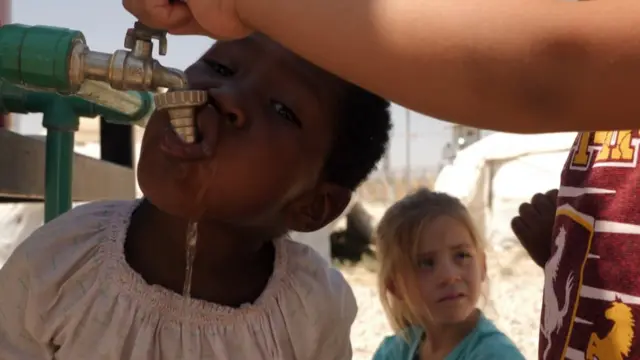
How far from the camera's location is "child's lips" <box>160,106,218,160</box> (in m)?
0.68

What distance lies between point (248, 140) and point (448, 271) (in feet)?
1.95

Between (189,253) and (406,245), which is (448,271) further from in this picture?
(189,253)

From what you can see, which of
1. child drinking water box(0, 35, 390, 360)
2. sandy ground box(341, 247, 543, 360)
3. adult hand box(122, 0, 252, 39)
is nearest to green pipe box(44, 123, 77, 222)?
child drinking water box(0, 35, 390, 360)

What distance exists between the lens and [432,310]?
1220 mm

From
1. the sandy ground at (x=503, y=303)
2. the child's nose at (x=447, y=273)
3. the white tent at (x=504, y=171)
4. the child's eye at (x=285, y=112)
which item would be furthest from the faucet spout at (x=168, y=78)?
the white tent at (x=504, y=171)

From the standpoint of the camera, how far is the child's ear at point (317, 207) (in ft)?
2.79

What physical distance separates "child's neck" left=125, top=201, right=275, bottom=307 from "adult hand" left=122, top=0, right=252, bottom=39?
28 centimetres

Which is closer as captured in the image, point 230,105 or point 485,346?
point 230,105

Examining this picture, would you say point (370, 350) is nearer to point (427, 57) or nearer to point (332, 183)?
point (332, 183)

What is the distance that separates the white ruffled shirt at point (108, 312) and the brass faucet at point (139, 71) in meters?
0.19

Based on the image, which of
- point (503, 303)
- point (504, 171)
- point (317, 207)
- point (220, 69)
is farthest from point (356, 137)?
point (504, 171)

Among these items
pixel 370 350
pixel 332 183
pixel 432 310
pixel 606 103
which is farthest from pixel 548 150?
pixel 606 103

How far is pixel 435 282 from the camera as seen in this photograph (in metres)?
1.22

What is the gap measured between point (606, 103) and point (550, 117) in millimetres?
29
